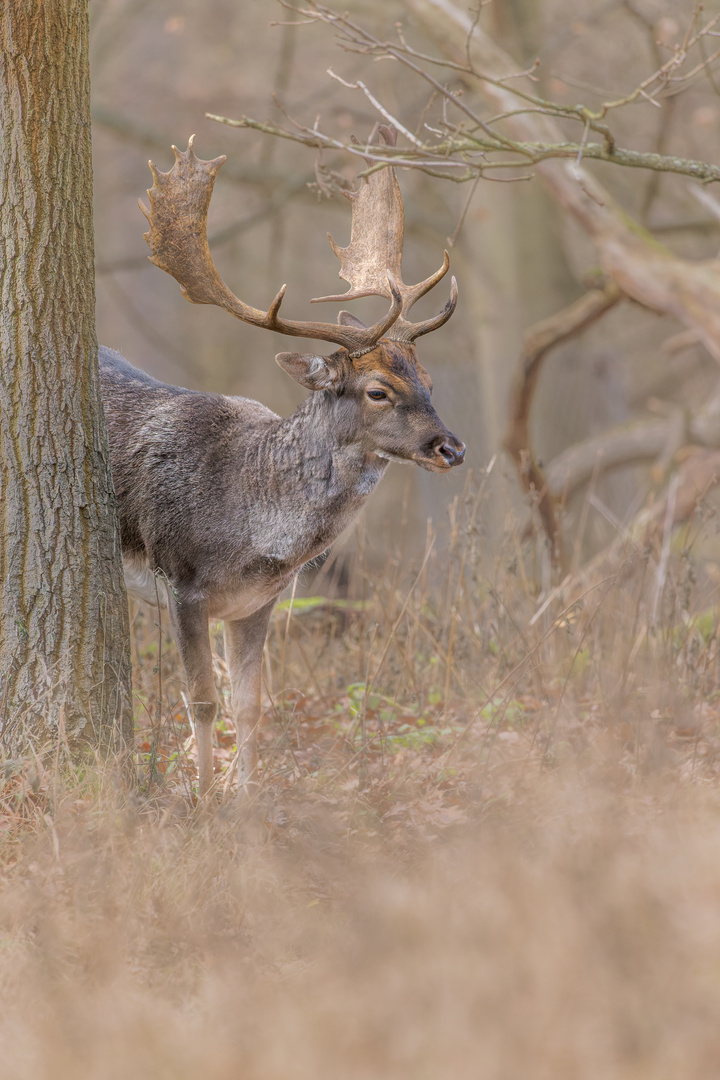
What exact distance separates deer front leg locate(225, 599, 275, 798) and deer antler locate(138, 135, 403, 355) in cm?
145

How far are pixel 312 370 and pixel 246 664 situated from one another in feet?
5.08

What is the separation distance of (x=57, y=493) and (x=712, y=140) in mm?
13082

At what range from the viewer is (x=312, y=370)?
5430mm

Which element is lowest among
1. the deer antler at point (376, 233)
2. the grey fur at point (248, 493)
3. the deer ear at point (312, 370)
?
the grey fur at point (248, 493)

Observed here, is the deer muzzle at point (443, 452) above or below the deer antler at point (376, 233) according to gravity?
below

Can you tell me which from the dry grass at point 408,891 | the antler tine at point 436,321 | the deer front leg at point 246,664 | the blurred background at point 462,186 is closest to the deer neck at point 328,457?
the antler tine at point 436,321

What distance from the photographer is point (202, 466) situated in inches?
225

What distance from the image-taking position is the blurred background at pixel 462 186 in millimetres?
12680

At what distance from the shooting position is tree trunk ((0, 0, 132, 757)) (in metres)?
4.56

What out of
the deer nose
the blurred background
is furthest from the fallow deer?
the blurred background

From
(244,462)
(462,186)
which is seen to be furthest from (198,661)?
(462,186)

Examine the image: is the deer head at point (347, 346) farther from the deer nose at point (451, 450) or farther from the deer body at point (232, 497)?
the deer body at point (232, 497)

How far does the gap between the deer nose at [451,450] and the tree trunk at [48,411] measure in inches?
61.2

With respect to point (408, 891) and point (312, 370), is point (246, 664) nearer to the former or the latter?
point (312, 370)
